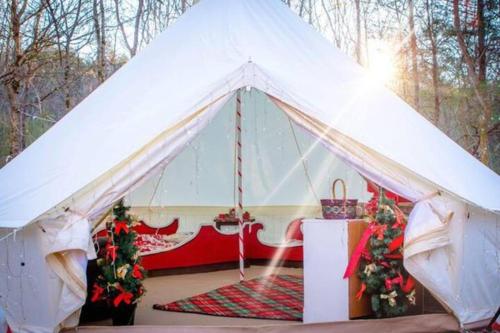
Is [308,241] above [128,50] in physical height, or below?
below

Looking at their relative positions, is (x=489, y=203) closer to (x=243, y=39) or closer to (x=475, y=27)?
(x=243, y=39)

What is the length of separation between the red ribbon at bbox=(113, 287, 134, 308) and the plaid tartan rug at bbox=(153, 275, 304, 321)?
979mm

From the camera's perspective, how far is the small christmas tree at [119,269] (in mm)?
4371

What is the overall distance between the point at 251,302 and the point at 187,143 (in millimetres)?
2033

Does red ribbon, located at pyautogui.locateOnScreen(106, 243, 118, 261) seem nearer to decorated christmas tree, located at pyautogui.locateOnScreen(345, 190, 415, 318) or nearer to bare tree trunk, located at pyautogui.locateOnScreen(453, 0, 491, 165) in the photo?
decorated christmas tree, located at pyautogui.locateOnScreen(345, 190, 415, 318)

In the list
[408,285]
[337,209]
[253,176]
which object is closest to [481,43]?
[253,176]

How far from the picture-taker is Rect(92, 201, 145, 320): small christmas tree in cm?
437

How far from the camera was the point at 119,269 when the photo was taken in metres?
4.38

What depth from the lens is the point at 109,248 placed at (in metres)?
4.37

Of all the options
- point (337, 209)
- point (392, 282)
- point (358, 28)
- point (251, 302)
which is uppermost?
point (358, 28)

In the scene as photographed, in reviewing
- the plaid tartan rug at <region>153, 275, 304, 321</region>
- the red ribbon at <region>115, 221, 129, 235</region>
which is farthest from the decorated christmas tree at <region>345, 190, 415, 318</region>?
the red ribbon at <region>115, 221, 129, 235</region>

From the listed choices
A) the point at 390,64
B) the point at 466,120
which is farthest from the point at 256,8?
the point at 390,64

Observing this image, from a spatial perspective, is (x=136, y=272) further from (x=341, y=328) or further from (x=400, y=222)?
(x=400, y=222)

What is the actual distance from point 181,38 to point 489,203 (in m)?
3.06
